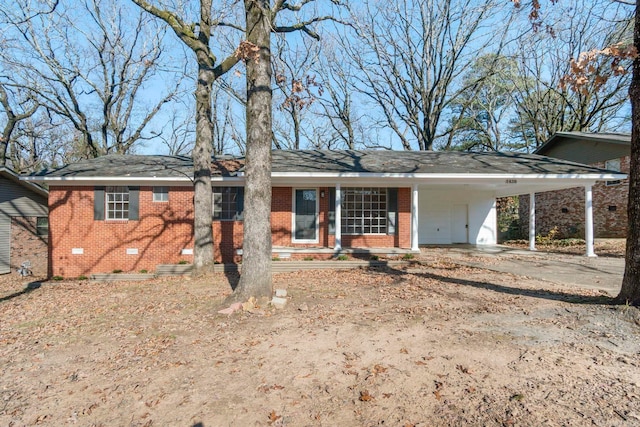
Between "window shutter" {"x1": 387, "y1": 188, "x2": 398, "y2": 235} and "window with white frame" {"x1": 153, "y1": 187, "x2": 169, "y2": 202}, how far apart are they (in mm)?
7668

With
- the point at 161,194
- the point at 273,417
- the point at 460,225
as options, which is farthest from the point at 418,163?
the point at 273,417

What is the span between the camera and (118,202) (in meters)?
12.3

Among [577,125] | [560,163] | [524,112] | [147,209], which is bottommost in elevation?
[147,209]

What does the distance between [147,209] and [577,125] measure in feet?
86.1

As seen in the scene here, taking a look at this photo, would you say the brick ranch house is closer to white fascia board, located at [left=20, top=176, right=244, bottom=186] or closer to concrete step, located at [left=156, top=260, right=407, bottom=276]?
white fascia board, located at [left=20, top=176, right=244, bottom=186]

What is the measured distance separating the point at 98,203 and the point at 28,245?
738 centimetres

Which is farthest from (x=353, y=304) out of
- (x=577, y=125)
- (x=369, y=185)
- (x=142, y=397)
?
(x=577, y=125)

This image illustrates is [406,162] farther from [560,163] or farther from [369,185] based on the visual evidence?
[560,163]

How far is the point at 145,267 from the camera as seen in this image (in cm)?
1219

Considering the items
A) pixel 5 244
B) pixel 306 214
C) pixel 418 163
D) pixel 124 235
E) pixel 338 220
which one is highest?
pixel 418 163

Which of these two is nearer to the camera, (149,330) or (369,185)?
(149,330)

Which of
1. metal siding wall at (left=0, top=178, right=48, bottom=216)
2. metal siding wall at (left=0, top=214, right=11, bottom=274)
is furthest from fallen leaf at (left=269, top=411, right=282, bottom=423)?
metal siding wall at (left=0, top=178, right=48, bottom=216)

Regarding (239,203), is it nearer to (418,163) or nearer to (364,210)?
(364,210)

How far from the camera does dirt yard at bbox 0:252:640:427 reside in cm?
289
